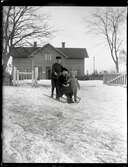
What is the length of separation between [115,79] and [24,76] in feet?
2.08

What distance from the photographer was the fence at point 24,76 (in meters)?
1.59

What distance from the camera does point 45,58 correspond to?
159cm

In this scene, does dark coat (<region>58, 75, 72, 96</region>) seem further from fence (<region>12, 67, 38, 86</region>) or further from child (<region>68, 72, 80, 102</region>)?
fence (<region>12, 67, 38, 86</region>)

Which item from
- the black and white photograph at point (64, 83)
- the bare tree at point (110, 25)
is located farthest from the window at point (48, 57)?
the bare tree at point (110, 25)

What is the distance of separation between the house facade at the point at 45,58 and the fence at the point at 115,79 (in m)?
0.19

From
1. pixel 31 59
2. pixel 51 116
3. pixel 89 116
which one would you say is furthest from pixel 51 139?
pixel 31 59

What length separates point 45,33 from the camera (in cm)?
159

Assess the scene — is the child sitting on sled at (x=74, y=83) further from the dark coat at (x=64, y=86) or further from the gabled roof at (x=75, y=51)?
the gabled roof at (x=75, y=51)

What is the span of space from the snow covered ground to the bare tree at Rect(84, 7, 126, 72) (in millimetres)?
271

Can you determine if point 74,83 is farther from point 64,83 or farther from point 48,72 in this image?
point 48,72

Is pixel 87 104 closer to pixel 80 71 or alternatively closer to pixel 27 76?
pixel 80 71

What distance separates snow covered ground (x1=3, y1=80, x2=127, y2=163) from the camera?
1.38 metres

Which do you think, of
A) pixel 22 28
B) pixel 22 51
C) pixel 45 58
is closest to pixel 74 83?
pixel 45 58

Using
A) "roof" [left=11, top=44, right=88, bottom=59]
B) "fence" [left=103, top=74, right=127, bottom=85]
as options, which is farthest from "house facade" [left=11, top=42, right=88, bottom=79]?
"fence" [left=103, top=74, right=127, bottom=85]
